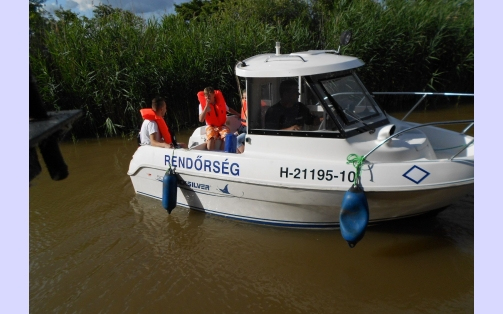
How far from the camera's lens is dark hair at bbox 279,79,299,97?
16.5ft

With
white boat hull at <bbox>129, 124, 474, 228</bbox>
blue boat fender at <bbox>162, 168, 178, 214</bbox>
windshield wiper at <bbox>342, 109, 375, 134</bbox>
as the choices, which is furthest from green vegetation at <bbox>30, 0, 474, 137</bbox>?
windshield wiper at <bbox>342, 109, 375, 134</bbox>

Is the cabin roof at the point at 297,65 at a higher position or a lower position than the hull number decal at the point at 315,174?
higher

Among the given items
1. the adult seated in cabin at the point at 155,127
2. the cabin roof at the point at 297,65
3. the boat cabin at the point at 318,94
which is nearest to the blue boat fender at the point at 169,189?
the adult seated in cabin at the point at 155,127

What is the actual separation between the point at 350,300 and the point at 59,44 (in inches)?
338

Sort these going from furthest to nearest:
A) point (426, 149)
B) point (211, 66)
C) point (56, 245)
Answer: point (211, 66)
point (56, 245)
point (426, 149)

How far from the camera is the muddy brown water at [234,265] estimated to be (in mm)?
4148

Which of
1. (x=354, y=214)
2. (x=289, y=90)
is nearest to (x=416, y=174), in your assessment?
(x=354, y=214)

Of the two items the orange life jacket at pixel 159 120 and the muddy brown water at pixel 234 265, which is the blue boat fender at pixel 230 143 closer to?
the muddy brown water at pixel 234 265

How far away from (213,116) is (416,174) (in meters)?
2.90

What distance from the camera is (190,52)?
10.5 m

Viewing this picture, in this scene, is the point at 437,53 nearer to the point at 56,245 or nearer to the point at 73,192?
the point at 73,192

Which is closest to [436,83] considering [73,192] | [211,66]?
[211,66]

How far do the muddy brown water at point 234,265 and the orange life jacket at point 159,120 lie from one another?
99cm

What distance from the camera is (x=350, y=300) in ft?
13.4
